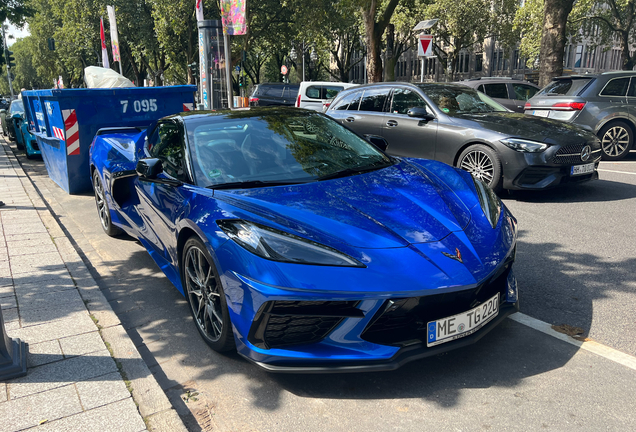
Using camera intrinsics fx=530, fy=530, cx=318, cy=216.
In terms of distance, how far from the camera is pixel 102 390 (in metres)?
2.78

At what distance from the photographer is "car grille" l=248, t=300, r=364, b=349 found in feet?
8.25

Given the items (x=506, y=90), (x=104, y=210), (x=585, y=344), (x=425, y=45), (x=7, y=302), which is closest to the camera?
(x=585, y=344)

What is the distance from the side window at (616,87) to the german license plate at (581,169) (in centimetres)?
420

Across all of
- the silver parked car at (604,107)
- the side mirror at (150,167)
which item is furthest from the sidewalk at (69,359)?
the silver parked car at (604,107)

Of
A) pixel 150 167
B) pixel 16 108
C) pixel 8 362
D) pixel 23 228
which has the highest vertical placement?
pixel 150 167

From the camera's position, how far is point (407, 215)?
2988mm

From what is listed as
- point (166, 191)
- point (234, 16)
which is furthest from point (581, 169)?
point (234, 16)

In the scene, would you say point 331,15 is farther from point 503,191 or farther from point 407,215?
point 407,215

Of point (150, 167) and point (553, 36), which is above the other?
point (553, 36)

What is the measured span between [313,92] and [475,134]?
39.9 ft

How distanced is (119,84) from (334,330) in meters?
10.1

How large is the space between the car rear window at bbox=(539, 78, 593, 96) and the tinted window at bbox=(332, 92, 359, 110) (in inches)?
162

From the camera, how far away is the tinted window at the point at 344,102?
9219mm

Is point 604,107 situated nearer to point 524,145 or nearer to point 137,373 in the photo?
point 524,145
